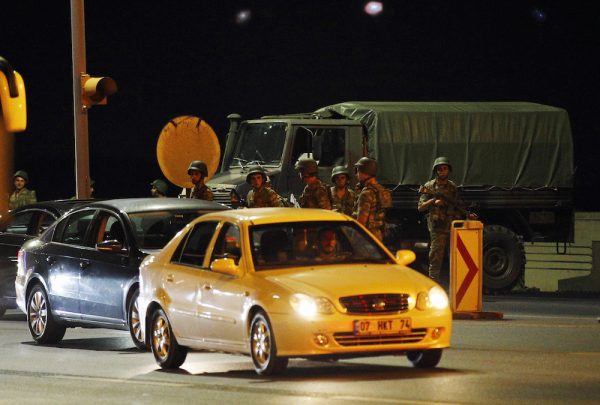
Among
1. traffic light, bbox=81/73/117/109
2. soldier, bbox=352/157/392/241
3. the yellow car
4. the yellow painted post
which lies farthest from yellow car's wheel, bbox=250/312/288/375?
traffic light, bbox=81/73/117/109

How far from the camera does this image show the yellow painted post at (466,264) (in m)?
18.8

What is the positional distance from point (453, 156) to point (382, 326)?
14.9 meters

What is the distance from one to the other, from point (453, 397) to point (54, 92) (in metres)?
51.7

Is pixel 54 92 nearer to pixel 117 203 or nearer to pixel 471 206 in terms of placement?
pixel 471 206

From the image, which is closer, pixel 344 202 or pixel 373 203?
pixel 373 203

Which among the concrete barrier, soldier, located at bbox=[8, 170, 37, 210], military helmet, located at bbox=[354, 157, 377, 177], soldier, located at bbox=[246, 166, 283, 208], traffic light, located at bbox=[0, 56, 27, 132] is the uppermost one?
traffic light, located at bbox=[0, 56, 27, 132]

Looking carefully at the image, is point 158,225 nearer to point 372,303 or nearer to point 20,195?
point 372,303

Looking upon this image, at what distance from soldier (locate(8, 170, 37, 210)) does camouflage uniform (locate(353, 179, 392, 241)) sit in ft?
33.8

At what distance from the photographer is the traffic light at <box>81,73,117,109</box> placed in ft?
78.1

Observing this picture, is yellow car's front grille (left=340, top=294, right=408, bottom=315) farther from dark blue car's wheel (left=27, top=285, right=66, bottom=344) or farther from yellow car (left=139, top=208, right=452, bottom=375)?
dark blue car's wheel (left=27, top=285, right=66, bottom=344)

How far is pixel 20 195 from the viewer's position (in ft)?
94.6

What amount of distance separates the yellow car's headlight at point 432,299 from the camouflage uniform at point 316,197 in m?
7.25

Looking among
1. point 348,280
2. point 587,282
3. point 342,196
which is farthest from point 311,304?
point 587,282

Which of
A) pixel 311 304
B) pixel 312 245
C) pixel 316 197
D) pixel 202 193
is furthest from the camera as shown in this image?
pixel 202 193
